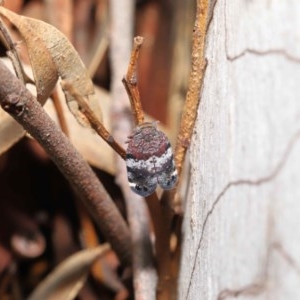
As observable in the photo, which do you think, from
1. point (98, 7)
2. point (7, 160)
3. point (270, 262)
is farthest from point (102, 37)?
point (270, 262)

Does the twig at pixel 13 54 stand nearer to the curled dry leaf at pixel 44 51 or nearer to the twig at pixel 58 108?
the curled dry leaf at pixel 44 51

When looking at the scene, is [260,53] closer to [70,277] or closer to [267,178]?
[267,178]

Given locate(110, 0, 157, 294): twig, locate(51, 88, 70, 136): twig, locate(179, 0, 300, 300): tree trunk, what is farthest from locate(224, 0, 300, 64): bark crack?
locate(51, 88, 70, 136): twig

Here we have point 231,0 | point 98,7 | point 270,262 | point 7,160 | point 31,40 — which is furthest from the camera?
point 98,7

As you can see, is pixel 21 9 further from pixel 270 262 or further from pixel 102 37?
pixel 270 262

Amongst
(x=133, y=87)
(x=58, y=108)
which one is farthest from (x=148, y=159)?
(x=58, y=108)

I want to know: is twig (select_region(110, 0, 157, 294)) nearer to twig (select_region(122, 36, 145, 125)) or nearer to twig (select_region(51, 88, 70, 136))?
twig (select_region(122, 36, 145, 125))
